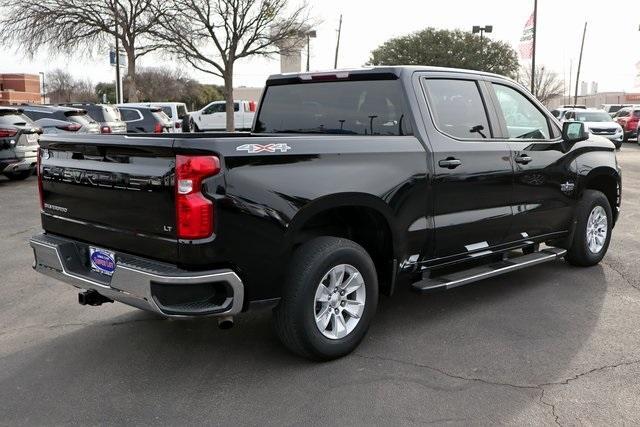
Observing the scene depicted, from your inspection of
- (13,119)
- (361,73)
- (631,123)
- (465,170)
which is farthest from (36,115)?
(631,123)

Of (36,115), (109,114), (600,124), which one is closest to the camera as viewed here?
(36,115)

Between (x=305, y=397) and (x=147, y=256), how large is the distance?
1.21m

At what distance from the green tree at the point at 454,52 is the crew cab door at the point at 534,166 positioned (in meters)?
51.5

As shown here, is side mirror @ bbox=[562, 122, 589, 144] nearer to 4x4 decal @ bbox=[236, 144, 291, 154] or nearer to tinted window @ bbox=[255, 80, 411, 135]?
tinted window @ bbox=[255, 80, 411, 135]

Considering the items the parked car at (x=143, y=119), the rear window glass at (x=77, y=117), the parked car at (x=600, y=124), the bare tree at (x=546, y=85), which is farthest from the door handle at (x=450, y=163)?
the bare tree at (x=546, y=85)

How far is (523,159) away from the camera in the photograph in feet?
17.5

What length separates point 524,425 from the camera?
325 centimetres

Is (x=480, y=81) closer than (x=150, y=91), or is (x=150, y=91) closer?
(x=480, y=81)

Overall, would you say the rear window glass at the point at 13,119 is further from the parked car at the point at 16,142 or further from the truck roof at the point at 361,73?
the truck roof at the point at 361,73

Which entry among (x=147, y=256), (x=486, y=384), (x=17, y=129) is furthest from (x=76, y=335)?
(x=17, y=129)

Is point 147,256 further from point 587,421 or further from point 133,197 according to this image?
point 587,421

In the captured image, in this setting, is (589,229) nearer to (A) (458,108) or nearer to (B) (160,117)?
(A) (458,108)

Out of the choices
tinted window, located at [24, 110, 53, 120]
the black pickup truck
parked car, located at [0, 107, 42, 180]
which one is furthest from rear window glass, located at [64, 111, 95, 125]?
the black pickup truck

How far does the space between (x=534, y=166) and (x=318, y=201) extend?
252 cm
